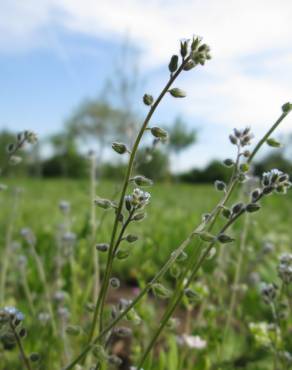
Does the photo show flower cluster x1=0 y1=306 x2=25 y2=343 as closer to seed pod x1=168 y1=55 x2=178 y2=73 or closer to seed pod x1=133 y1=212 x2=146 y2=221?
seed pod x1=133 y1=212 x2=146 y2=221

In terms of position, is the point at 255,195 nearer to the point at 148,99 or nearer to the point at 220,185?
the point at 220,185

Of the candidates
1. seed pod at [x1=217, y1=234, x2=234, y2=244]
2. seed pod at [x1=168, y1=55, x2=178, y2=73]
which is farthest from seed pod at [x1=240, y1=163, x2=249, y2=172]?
seed pod at [x1=168, y1=55, x2=178, y2=73]

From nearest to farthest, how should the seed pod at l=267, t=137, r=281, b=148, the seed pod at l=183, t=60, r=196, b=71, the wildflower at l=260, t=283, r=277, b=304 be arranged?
the seed pod at l=183, t=60, r=196, b=71, the seed pod at l=267, t=137, r=281, b=148, the wildflower at l=260, t=283, r=277, b=304

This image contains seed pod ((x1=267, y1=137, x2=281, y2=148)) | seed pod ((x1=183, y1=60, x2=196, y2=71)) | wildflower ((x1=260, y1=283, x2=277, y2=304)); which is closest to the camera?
seed pod ((x1=183, y1=60, x2=196, y2=71))

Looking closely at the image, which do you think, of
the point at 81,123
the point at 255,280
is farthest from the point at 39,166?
the point at 255,280

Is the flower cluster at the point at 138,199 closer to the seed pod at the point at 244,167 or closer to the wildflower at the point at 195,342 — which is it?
the seed pod at the point at 244,167

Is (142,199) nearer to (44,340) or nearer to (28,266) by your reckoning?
(44,340)

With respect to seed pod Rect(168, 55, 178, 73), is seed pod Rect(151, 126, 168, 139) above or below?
below

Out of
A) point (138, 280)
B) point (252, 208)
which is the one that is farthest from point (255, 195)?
point (138, 280)
